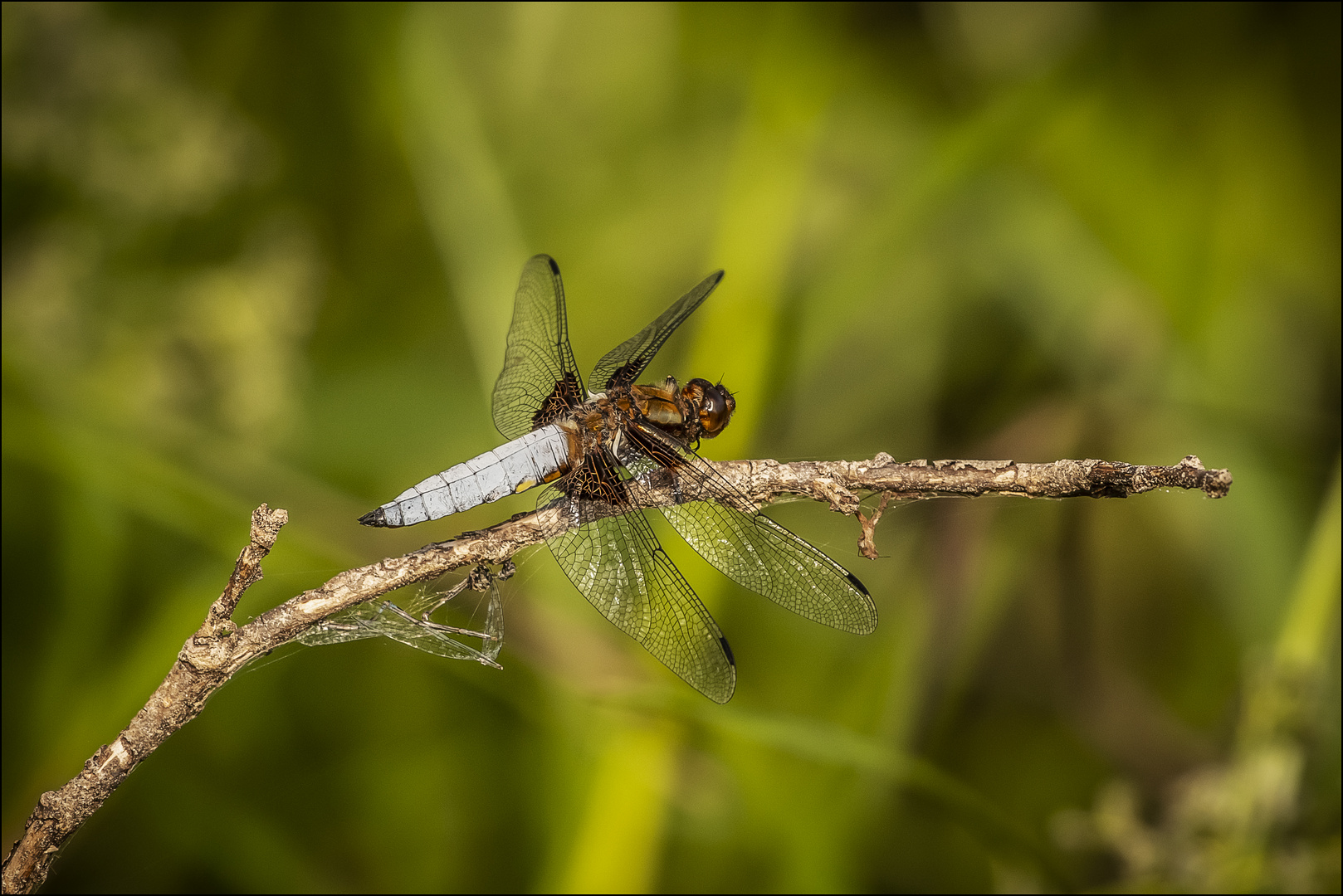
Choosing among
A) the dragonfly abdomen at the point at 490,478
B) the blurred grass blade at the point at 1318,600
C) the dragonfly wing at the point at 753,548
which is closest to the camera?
the dragonfly wing at the point at 753,548

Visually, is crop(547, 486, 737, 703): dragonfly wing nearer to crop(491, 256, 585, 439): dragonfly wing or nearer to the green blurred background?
crop(491, 256, 585, 439): dragonfly wing

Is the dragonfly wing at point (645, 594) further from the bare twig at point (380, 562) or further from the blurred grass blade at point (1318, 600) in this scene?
the blurred grass blade at point (1318, 600)

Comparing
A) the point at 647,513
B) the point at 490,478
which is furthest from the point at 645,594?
the point at 490,478

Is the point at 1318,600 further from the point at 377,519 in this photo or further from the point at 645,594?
the point at 377,519

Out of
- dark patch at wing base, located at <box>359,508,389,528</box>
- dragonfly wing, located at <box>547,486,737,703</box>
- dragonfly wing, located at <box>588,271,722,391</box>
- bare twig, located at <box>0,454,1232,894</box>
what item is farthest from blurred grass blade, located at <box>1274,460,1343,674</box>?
dark patch at wing base, located at <box>359,508,389,528</box>

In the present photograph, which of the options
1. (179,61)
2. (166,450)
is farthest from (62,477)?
(179,61)

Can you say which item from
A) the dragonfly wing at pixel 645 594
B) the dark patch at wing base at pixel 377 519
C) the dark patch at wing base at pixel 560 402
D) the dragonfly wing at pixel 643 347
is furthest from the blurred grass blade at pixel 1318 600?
the dark patch at wing base at pixel 377 519

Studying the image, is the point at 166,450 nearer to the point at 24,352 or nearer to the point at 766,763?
the point at 24,352
